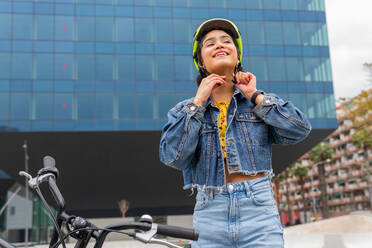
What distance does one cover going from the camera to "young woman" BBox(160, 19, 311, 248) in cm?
236

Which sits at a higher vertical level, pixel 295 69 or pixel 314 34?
pixel 314 34

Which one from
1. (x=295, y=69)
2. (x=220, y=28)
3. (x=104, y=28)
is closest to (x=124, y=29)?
(x=104, y=28)

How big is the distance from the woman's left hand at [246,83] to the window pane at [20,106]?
3354 centimetres

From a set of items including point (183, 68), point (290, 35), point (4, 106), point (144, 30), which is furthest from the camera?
point (290, 35)

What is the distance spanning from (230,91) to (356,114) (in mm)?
39752

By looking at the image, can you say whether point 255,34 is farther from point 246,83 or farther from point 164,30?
point 246,83

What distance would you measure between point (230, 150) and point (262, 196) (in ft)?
1.06

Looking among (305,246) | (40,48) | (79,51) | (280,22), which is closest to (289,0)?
(280,22)

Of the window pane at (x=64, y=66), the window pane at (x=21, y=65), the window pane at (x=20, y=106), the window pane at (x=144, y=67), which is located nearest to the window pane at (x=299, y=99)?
the window pane at (x=144, y=67)

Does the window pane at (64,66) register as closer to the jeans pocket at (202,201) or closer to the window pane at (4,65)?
the window pane at (4,65)

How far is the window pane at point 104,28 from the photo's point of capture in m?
36.3

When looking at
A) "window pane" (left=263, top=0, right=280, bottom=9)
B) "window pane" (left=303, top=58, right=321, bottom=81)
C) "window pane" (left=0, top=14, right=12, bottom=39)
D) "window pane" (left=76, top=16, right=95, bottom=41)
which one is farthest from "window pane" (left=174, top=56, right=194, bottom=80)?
"window pane" (left=0, top=14, right=12, bottom=39)

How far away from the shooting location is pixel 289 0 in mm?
38938

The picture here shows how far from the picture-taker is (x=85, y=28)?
36.1 meters
